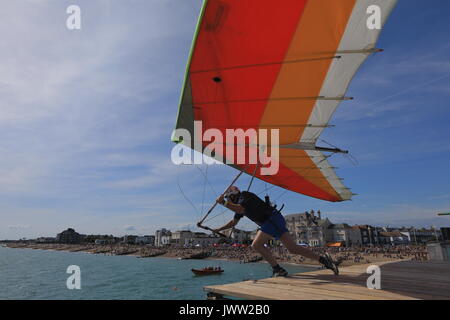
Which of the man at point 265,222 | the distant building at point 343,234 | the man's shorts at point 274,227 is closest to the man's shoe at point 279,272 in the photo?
the man at point 265,222

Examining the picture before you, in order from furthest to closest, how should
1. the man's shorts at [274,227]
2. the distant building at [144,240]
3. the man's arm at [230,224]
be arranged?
the distant building at [144,240], the man's arm at [230,224], the man's shorts at [274,227]

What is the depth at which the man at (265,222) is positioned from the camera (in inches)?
193

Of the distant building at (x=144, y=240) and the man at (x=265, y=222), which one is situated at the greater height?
the man at (x=265, y=222)

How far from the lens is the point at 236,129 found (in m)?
5.85

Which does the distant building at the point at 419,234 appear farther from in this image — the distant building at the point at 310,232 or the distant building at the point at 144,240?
the distant building at the point at 144,240

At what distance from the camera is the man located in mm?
4902

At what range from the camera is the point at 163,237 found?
156 metres

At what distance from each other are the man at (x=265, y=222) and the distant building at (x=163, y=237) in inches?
6198

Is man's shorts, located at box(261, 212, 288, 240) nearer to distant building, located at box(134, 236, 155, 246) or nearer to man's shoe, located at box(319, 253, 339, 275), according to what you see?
man's shoe, located at box(319, 253, 339, 275)

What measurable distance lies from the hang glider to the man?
5.42 ft

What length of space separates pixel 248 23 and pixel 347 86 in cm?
286

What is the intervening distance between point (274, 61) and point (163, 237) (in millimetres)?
164937
